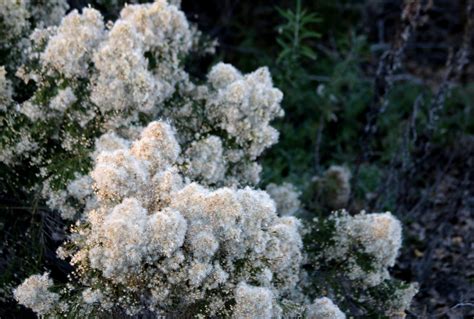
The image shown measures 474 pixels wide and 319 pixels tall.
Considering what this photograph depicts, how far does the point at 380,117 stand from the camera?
23.8 feet

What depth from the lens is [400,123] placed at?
23.0ft

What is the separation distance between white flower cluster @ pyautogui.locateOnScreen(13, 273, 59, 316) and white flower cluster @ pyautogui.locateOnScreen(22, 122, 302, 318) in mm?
168

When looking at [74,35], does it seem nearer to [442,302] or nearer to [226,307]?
[226,307]

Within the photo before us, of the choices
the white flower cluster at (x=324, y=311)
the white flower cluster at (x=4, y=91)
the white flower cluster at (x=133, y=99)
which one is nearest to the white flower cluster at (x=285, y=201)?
the white flower cluster at (x=133, y=99)

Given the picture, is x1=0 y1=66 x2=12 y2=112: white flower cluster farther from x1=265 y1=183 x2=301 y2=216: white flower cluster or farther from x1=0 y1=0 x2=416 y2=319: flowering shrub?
x1=265 y1=183 x2=301 y2=216: white flower cluster

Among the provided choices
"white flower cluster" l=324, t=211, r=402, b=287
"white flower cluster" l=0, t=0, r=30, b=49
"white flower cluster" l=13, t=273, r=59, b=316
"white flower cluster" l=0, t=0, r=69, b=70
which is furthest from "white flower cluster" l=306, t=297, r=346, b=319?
"white flower cluster" l=0, t=0, r=30, b=49

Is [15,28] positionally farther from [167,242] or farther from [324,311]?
[324,311]

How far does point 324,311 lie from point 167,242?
88 centimetres

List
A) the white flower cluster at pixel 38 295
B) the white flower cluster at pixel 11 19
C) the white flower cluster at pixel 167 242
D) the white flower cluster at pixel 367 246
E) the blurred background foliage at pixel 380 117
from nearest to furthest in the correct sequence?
the white flower cluster at pixel 167 242, the white flower cluster at pixel 38 295, the white flower cluster at pixel 367 246, the white flower cluster at pixel 11 19, the blurred background foliage at pixel 380 117

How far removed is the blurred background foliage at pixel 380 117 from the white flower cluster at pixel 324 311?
0.97m

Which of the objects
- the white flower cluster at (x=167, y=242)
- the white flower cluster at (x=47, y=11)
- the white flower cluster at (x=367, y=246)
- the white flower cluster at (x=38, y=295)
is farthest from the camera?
the white flower cluster at (x=47, y=11)

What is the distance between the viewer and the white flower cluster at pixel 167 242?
3053 mm

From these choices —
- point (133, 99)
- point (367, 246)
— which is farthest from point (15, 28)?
point (367, 246)

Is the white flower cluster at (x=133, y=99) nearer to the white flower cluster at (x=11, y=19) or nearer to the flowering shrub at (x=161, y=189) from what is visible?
the flowering shrub at (x=161, y=189)
